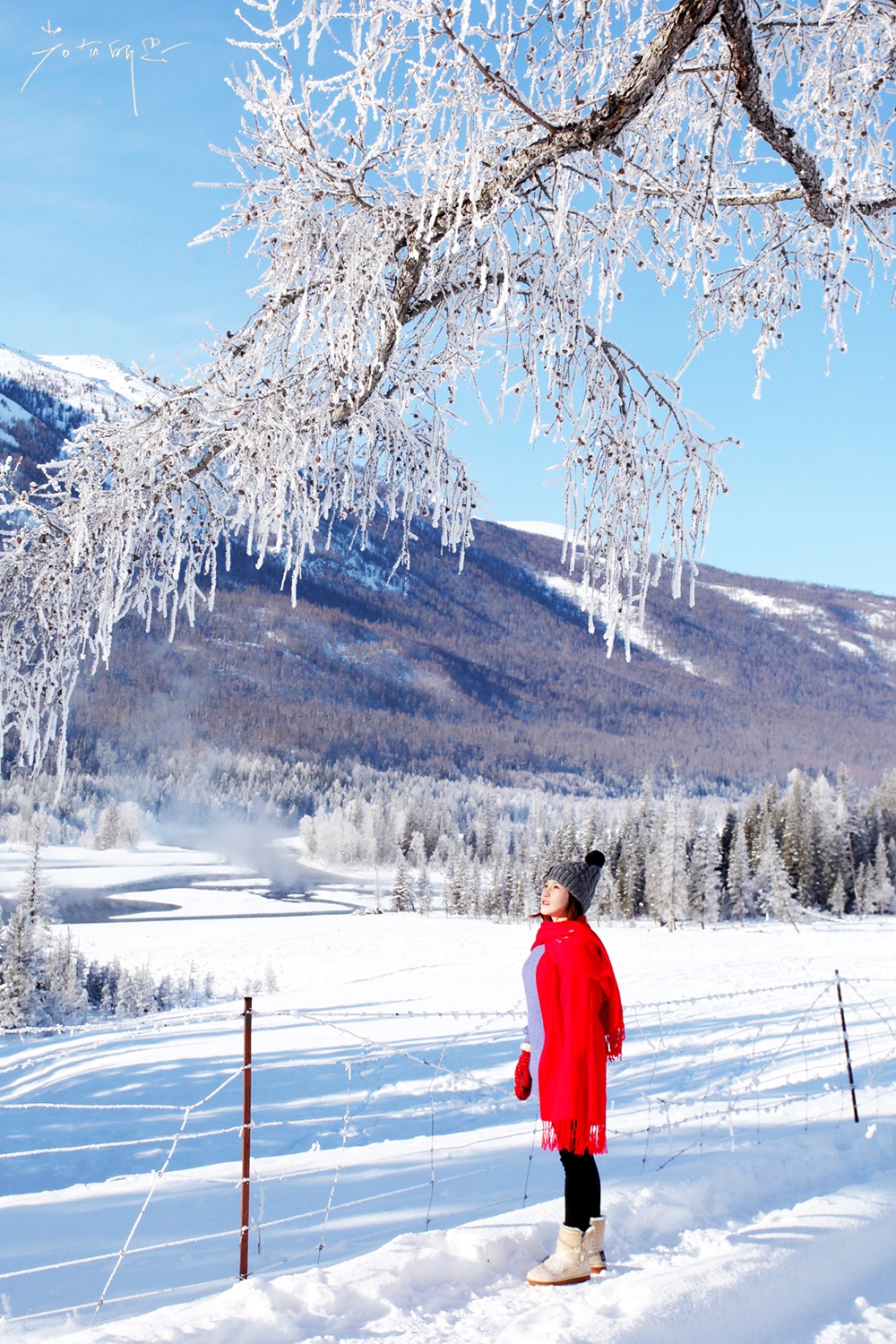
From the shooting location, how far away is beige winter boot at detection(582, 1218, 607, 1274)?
2996 mm

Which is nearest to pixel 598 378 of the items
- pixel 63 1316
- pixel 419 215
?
pixel 419 215

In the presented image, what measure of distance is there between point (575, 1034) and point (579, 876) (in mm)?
580

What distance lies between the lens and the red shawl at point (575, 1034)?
300 cm

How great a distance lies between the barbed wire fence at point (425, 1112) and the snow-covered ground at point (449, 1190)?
0.05m

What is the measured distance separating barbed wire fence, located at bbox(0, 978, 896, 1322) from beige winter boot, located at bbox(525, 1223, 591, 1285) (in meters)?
1.10

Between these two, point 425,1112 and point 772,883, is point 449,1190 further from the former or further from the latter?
point 772,883

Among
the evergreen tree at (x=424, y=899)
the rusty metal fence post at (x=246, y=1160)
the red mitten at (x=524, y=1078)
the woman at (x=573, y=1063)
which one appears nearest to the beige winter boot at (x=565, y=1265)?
the woman at (x=573, y=1063)

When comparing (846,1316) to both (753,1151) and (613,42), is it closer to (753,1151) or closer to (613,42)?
(753,1151)

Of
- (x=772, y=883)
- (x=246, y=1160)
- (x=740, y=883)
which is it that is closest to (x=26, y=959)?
(x=246, y=1160)

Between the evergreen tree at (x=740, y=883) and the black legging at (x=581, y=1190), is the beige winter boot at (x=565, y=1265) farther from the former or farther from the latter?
the evergreen tree at (x=740, y=883)

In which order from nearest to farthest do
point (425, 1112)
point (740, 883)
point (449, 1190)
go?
point (449, 1190), point (425, 1112), point (740, 883)

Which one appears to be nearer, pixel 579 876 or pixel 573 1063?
pixel 573 1063

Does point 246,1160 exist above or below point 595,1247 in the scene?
above

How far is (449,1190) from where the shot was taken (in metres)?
5.34
